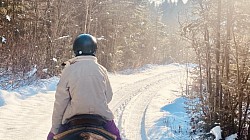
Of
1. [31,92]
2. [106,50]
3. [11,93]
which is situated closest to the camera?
[11,93]

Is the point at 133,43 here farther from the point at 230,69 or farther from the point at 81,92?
the point at 81,92

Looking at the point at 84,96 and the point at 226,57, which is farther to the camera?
the point at 226,57

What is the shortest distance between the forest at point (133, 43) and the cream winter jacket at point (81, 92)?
4.56 meters

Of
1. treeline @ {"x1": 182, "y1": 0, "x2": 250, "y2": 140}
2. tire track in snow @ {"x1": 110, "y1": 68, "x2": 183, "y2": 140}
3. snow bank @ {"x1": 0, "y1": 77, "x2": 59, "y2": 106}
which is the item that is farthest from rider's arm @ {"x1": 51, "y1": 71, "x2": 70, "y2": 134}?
snow bank @ {"x1": 0, "y1": 77, "x2": 59, "y2": 106}

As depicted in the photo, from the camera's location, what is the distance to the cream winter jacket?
430 centimetres

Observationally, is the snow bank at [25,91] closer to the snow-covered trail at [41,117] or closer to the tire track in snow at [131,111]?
the snow-covered trail at [41,117]

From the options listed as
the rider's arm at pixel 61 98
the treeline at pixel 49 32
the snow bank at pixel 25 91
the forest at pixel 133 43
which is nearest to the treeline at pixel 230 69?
the forest at pixel 133 43

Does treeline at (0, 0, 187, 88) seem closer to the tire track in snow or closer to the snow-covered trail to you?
the snow-covered trail

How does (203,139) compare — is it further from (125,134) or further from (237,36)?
(237,36)

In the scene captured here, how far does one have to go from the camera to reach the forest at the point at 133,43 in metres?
8.78

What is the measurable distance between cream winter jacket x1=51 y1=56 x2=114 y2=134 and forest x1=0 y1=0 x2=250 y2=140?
4563 mm

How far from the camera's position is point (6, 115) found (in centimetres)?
1122

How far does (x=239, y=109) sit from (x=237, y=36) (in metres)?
1.68

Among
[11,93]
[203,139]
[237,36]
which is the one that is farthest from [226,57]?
[11,93]
